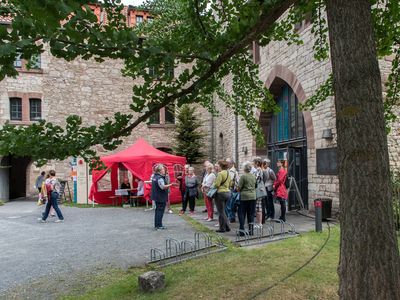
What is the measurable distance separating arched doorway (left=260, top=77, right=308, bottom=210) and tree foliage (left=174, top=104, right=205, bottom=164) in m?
5.62

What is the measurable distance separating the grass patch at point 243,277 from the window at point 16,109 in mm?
16520

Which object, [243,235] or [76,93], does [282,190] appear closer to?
[243,235]

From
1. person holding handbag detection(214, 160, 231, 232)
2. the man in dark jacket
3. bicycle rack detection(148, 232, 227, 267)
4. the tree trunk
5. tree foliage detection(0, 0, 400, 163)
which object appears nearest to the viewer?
tree foliage detection(0, 0, 400, 163)

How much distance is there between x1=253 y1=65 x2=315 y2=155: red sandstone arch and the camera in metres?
10.8

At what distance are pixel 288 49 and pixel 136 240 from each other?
783 centimetres

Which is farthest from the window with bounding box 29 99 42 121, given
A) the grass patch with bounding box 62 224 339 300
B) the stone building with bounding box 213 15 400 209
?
the grass patch with bounding box 62 224 339 300

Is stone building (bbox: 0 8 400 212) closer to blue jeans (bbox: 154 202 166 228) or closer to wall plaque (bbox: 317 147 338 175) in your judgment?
wall plaque (bbox: 317 147 338 175)

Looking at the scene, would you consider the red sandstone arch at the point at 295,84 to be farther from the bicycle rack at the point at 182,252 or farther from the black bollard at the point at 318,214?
the bicycle rack at the point at 182,252

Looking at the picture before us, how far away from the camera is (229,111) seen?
1838 cm

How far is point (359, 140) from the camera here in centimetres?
283

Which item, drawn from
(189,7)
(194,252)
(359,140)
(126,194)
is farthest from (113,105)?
(359,140)

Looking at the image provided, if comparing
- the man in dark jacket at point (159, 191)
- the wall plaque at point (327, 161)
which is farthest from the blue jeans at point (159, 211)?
the wall plaque at point (327, 161)

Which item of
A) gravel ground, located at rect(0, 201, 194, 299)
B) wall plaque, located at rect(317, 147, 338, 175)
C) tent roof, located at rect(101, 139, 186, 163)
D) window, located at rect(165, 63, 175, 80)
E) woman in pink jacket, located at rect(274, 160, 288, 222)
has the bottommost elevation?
gravel ground, located at rect(0, 201, 194, 299)

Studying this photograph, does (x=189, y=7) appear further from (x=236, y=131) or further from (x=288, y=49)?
(x=236, y=131)
